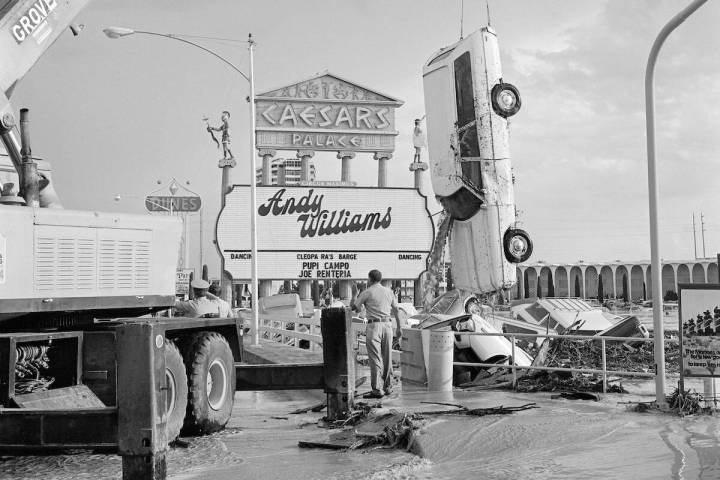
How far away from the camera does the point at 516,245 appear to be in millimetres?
18000

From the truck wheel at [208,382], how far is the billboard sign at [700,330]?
547 cm

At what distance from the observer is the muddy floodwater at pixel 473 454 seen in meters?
6.88

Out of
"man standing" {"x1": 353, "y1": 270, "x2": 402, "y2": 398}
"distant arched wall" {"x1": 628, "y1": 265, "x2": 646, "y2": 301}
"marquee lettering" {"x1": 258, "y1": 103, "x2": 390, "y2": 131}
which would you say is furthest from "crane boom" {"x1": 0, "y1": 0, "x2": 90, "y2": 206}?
"distant arched wall" {"x1": 628, "y1": 265, "x2": 646, "y2": 301}

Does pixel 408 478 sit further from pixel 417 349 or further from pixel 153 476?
pixel 417 349

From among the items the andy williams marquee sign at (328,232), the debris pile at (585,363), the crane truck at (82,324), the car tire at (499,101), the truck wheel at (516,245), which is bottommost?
the debris pile at (585,363)

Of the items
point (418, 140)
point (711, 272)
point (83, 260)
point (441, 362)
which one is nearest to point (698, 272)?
point (711, 272)

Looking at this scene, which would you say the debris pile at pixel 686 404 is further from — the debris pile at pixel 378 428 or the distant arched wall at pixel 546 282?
the distant arched wall at pixel 546 282

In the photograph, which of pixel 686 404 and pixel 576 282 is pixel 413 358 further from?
pixel 576 282

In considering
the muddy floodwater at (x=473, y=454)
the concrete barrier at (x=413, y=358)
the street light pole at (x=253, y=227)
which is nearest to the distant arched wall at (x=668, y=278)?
the street light pole at (x=253, y=227)

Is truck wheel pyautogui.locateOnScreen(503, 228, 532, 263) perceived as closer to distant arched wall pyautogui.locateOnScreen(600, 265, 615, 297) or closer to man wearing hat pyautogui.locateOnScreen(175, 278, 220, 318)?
man wearing hat pyautogui.locateOnScreen(175, 278, 220, 318)

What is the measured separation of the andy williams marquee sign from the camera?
113 ft

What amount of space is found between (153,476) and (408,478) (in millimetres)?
2151

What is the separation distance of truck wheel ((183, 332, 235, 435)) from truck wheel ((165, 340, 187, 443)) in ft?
1.63

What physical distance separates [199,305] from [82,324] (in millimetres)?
3015
